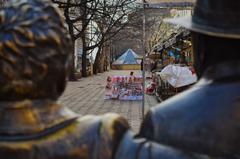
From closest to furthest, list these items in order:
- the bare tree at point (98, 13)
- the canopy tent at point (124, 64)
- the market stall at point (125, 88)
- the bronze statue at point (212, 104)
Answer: the bronze statue at point (212, 104), the market stall at point (125, 88), the bare tree at point (98, 13), the canopy tent at point (124, 64)

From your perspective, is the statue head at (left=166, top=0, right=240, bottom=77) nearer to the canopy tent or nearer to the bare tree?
the bare tree

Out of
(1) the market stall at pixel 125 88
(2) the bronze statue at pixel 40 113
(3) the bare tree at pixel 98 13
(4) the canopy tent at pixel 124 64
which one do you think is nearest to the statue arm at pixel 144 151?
(2) the bronze statue at pixel 40 113

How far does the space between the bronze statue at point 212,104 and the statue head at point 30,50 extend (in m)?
0.31

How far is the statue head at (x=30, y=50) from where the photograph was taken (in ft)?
4.88

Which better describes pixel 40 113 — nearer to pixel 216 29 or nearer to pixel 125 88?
pixel 216 29

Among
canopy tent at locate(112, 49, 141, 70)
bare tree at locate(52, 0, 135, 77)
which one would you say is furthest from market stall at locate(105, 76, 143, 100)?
canopy tent at locate(112, 49, 141, 70)

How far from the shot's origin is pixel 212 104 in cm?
148

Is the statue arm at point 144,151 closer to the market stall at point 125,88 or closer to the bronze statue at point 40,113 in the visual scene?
the bronze statue at point 40,113

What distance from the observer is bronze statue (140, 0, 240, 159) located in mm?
1458

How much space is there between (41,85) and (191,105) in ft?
1.39

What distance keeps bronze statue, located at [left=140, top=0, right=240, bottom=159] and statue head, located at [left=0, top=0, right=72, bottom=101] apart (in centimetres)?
31

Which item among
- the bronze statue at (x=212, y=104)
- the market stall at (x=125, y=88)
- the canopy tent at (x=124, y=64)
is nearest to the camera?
the bronze statue at (x=212, y=104)

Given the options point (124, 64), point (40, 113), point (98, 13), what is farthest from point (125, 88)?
point (124, 64)

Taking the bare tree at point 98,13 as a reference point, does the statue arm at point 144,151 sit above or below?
below
